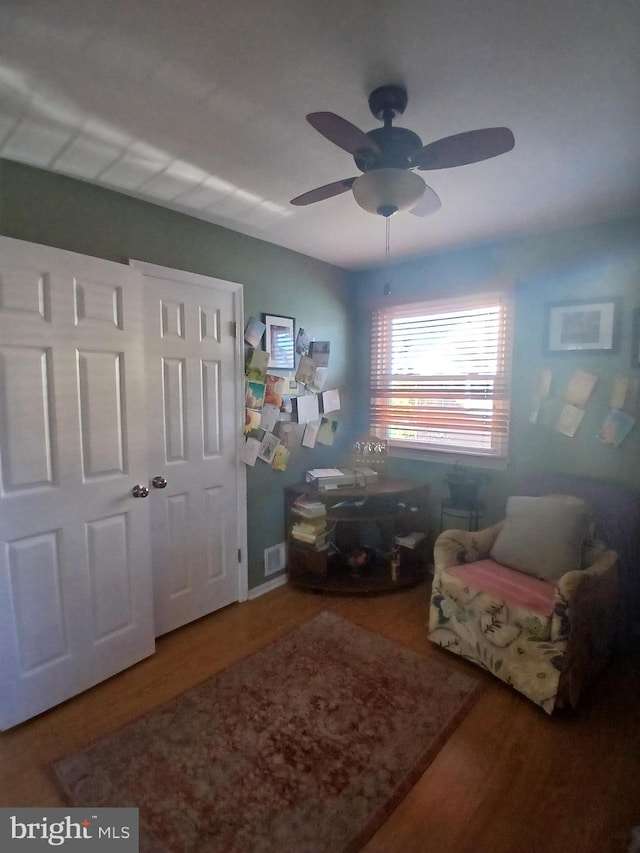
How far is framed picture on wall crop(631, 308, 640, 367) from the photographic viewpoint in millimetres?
2328

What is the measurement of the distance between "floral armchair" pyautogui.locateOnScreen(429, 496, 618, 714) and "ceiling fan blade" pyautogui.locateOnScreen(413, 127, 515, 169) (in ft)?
5.55

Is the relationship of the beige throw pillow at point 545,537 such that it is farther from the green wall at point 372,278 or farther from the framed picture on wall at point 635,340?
the framed picture on wall at point 635,340

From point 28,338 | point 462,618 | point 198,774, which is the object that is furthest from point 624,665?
point 28,338

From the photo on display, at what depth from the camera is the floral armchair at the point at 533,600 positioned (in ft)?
5.83

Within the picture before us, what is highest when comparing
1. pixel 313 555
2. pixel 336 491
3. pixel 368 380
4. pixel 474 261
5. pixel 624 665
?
pixel 474 261

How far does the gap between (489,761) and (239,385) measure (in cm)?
222

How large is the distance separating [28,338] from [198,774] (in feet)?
6.00

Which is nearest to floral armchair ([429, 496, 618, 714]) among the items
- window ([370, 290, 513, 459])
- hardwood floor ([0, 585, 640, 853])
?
hardwood floor ([0, 585, 640, 853])

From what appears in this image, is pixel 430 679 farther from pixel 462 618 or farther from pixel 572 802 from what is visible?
pixel 572 802

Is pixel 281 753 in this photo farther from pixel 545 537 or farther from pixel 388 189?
pixel 388 189

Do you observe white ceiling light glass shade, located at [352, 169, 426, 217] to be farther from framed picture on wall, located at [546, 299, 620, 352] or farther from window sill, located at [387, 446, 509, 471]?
window sill, located at [387, 446, 509, 471]

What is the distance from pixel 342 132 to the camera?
124 cm

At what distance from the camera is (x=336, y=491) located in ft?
9.40

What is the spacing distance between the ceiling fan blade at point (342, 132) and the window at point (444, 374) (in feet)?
5.95
